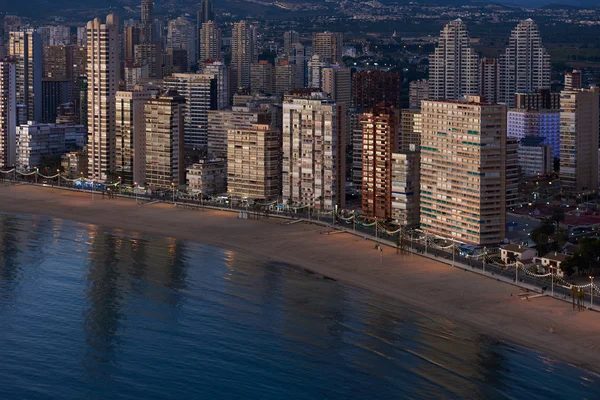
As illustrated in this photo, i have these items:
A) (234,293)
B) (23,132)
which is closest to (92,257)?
(234,293)

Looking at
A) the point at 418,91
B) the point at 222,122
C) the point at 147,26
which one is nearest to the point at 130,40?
the point at 147,26

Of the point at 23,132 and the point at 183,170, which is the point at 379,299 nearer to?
the point at 183,170

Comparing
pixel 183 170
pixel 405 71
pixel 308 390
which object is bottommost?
pixel 308 390

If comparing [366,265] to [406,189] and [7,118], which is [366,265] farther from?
[7,118]

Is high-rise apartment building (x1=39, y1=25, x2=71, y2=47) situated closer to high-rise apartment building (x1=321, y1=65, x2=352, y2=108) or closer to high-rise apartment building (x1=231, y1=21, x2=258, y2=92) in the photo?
high-rise apartment building (x1=231, y1=21, x2=258, y2=92)

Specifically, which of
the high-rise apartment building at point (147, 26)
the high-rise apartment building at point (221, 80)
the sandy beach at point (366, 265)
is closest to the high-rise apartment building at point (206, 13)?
the high-rise apartment building at point (147, 26)

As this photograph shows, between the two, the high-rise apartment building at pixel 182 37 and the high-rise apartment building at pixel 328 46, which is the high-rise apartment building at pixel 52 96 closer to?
the high-rise apartment building at pixel 328 46
